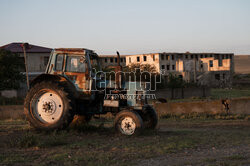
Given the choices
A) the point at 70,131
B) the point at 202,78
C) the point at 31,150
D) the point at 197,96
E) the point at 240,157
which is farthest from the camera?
the point at 202,78

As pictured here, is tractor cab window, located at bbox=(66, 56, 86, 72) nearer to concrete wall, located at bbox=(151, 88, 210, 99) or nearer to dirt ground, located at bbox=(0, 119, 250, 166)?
dirt ground, located at bbox=(0, 119, 250, 166)

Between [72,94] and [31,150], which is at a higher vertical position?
[72,94]

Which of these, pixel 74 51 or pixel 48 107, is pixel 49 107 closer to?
pixel 48 107

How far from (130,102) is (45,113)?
267cm

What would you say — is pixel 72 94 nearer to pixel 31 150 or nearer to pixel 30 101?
pixel 30 101

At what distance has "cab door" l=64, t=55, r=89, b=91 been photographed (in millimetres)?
10438

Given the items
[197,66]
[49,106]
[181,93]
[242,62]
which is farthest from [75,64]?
[242,62]

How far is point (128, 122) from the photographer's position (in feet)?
33.0

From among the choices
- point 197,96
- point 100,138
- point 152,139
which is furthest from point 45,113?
point 197,96

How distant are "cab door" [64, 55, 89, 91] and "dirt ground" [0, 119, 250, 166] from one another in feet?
4.69

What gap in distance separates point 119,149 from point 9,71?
2512 centimetres

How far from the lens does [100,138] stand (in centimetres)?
950

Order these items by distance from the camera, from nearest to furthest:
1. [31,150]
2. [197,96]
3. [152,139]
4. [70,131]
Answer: [31,150] → [152,139] → [70,131] → [197,96]

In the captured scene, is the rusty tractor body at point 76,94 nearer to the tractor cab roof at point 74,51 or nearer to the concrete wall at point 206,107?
the tractor cab roof at point 74,51
